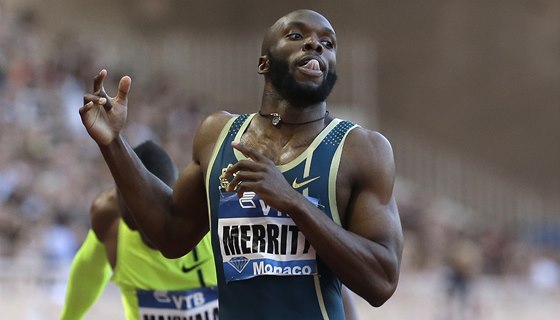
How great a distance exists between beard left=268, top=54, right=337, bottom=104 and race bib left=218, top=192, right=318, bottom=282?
1.43 ft

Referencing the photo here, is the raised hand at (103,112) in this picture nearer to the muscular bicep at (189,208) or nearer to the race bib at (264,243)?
the muscular bicep at (189,208)

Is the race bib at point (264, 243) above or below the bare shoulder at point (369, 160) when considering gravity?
below

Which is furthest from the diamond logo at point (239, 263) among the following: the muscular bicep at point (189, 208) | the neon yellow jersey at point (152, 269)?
the neon yellow jersey at point (152, 269)

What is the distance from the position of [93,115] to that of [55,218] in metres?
9.98

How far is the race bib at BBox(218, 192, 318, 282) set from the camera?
14.3ft

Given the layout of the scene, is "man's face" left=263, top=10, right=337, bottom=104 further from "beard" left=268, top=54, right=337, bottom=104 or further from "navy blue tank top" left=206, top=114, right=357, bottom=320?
"navy blue tank top" left=206, top=114, right=357, bottom=320

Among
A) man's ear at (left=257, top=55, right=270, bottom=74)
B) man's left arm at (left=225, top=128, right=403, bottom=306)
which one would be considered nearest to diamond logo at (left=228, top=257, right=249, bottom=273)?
man's left arm at (left=225, top=128, right=403, bottom=306)

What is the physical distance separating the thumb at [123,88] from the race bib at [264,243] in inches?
24.6

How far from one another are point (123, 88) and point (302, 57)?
746 mm

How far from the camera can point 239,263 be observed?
4441 mm

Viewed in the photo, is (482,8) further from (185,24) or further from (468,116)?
(185,24)

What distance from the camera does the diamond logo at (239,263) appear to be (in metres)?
4.43

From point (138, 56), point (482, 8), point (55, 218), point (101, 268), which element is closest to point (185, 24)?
point (138, 56)

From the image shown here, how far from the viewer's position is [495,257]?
21.2m
